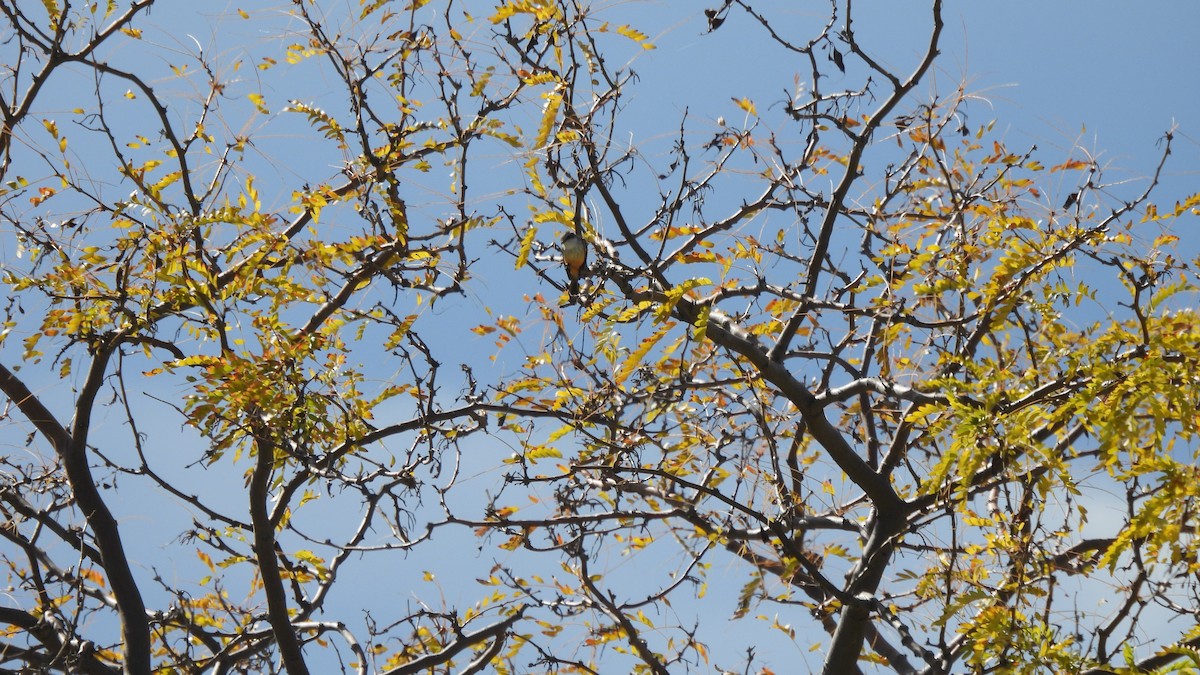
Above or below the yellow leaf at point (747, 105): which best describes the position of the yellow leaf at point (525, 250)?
below

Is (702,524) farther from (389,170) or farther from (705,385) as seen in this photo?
(389,170)

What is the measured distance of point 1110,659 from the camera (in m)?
3.93

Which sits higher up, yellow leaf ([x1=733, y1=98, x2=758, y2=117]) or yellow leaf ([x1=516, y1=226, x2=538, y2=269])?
yellow leaf ([x1=733, y1=98, x2=758, y2=117])

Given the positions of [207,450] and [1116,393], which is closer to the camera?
[1116,393]

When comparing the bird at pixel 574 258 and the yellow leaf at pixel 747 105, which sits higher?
the yellow leaf at pixel 747 105

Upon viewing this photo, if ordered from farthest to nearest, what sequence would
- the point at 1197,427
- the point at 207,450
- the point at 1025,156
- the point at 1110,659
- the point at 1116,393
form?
the point at 1025,156 → the point at 207,450 → the point at 1110,659 → the point at 1197,427 → the point at 1116,393

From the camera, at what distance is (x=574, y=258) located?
394 cm

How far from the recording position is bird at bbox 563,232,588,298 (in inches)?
154

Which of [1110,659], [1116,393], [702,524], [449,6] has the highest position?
[449,6]

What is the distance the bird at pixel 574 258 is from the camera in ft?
12.9

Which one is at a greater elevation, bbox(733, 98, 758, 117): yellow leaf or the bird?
bbox(733, 98, 758, 117): yellow leaf

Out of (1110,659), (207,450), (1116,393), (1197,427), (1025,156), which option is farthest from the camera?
(1025,156)

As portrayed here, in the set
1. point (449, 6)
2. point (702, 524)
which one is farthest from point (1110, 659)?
point (449, 6)

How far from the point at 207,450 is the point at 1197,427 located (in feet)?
12.2
